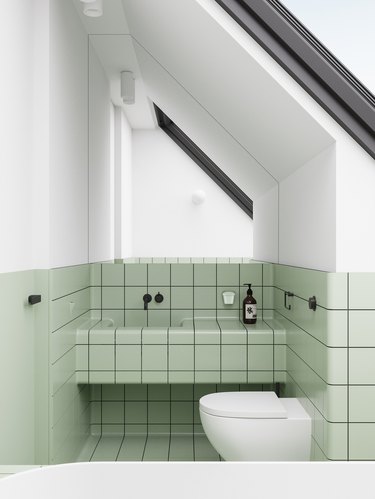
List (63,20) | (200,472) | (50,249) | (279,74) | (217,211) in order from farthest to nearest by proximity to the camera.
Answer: (217,211)
(63,20)
(50,249)
(279,74)
(200,472)

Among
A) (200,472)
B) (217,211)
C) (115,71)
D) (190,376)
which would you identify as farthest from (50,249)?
(217,211)

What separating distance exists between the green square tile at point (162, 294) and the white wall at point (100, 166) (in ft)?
1.40

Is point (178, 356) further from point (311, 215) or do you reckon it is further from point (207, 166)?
point (207, 166)

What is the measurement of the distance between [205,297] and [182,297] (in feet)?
0.48

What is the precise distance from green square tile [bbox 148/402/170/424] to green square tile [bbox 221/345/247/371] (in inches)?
28.2

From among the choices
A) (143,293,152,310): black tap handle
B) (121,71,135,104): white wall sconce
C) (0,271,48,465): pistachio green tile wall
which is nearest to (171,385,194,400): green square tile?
(143,293,152,310): black tap handle

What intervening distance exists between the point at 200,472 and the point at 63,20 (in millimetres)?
2192

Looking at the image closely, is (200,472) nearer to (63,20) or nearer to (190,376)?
(190,376)

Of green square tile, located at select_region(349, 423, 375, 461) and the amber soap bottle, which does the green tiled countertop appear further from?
green square tile, located at select_region(349, 423, 375, 461)

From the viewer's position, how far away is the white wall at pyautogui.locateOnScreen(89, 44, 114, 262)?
10.3 feet

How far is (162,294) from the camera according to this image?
3223 mm

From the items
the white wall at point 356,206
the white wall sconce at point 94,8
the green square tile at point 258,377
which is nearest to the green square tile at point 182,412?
the green square tile at point 258,377

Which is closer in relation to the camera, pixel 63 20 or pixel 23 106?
pixel 23 106

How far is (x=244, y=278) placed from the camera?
10.6ft
